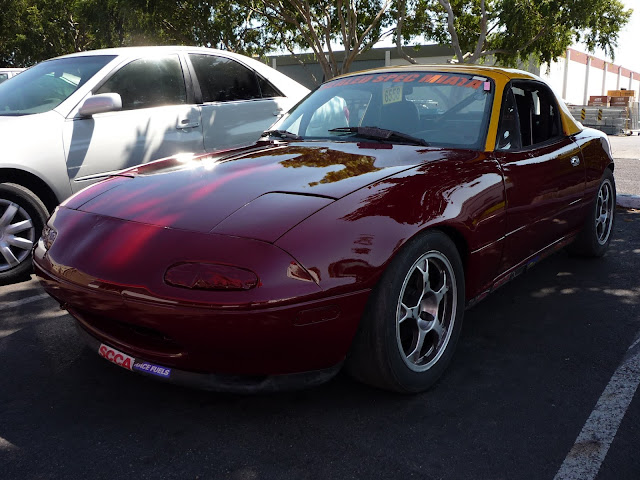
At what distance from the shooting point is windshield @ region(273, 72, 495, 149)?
137 inches

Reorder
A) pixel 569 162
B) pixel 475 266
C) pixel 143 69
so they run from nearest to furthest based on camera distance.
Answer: pixel 475 266
pixel 569 162
pixel 143 69

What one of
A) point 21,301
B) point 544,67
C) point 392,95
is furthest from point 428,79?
point 544,67

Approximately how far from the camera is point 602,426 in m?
2.51

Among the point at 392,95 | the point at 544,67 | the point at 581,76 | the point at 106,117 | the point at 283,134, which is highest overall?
the point at 544,67

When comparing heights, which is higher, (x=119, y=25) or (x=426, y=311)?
(x=119, y=25)

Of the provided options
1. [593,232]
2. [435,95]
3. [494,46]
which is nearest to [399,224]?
[435,95]

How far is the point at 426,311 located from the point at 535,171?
4.13 feet

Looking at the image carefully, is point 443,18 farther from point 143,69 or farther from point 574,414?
point 574,414

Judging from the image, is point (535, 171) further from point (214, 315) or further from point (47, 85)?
point (47, 85)

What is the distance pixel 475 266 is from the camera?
Answer: 119 inches

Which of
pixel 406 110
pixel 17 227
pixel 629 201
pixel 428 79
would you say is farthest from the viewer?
pixel 629 201

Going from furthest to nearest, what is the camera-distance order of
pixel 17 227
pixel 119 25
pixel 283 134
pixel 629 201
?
pixel 119 25, pixel 629 201, pixel 17 227, pixel 283 134

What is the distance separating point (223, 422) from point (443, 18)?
79.1 ft

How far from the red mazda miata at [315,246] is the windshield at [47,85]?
1.98 meters
